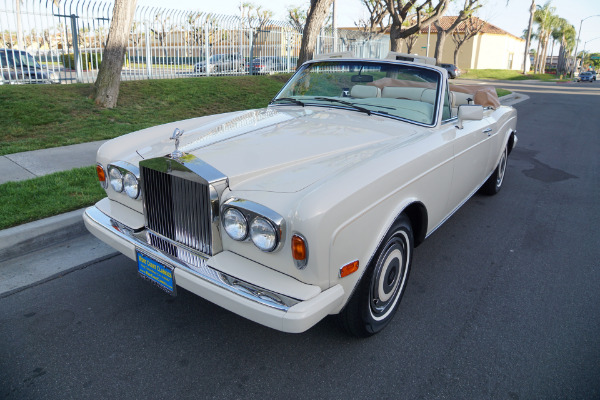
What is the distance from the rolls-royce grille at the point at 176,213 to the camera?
2.39 metres

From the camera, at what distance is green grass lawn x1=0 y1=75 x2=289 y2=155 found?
729 cm

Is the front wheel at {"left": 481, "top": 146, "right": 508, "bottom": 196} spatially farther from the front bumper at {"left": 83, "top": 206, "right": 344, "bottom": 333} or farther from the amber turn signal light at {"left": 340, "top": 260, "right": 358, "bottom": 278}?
the front bumper at {"left": 83, "top": 206, "right": 344, "bottom": 333}

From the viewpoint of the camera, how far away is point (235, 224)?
7.47ft

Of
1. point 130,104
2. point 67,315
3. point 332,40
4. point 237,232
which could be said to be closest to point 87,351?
point 67,315

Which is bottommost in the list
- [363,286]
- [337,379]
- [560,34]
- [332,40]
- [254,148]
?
[337,379]

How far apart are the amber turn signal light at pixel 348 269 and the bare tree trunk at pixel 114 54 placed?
27.7 feet

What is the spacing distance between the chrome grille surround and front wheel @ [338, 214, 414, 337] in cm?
85

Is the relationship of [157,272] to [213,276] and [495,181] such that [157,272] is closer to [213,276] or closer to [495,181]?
[213,276]

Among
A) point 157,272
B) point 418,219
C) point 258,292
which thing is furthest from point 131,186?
point 418,219

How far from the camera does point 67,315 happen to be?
292 cm

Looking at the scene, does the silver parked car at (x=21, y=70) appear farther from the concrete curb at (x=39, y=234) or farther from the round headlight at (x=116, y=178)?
the round headlight at (x=116, y=178)

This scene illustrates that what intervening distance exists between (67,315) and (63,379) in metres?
0.67

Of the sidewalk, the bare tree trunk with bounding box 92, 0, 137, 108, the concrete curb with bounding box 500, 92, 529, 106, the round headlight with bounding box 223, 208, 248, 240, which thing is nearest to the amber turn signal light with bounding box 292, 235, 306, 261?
Answer: the round headlight with bounding box 223, 208, 248, 240

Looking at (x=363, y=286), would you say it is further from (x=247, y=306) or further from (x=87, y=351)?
(x=87, y=351)
